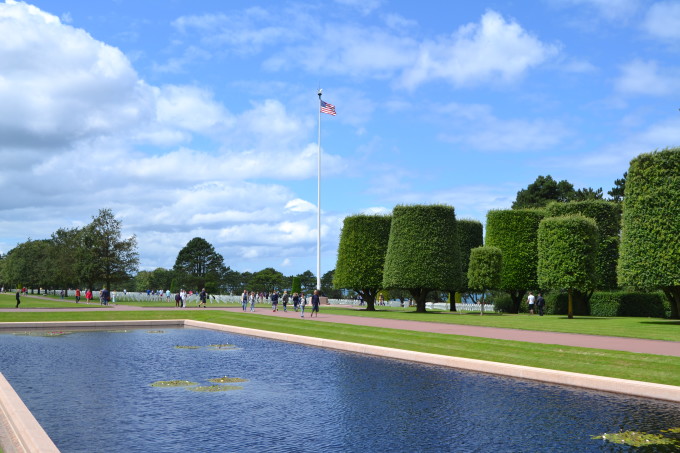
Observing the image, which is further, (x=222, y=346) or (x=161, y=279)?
(x=161, y=279)

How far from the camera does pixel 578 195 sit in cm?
8612

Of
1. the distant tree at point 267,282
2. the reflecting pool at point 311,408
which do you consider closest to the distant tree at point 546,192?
the distant tree at point 267,282

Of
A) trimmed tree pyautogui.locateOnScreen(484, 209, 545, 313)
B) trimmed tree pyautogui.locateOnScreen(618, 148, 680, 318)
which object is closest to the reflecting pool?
trimmed tree pyautogui.locateOnScreen(618, 148, 680, 318)

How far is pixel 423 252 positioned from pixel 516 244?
36.6 feet

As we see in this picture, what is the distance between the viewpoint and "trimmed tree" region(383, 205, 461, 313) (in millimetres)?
49250

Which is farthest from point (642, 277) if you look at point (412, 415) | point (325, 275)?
point (325, 275)

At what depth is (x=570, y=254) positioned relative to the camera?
42.2 meters

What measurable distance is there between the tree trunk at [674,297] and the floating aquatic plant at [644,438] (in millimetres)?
30721

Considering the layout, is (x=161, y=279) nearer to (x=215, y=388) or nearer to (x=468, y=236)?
(x=468, y=236)

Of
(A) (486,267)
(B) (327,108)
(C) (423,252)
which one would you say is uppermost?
(B) (327,108)

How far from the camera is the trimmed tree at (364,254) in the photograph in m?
54.3

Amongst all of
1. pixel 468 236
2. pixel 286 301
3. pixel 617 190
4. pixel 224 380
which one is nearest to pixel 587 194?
pixel 617 190

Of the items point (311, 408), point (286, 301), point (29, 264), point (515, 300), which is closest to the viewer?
point (311, 408)

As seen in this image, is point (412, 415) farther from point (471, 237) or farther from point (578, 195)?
point (578, 195)
